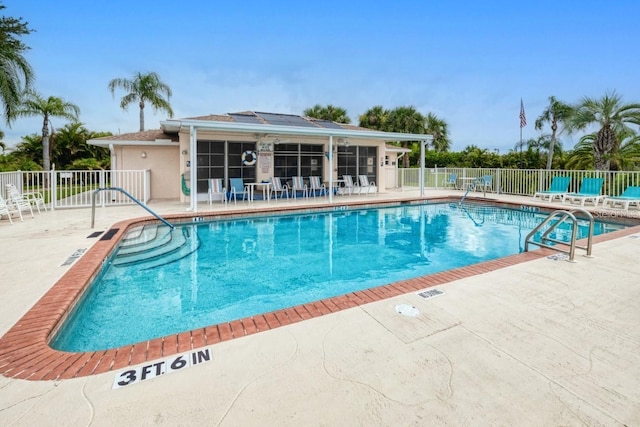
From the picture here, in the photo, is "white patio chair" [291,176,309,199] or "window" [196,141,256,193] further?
"white patio chair" [291,176,309,199]

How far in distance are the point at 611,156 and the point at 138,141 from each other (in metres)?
18.4

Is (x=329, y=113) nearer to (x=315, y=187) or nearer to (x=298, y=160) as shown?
(x=298, y=160)

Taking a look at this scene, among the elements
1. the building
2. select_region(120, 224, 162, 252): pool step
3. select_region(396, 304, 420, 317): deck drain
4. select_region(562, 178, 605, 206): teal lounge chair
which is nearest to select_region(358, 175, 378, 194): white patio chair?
Result: the building

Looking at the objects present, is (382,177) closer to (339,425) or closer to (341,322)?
(341,322)

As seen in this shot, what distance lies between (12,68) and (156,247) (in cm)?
895

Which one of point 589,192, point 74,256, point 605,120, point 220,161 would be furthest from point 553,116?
point 74,256

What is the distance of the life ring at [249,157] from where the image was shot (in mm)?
13688

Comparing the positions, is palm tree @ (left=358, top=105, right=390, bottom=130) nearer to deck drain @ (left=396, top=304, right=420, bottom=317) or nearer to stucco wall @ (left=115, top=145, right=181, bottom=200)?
stucco wall @ (left=115, top=145, right=181, bottom=200)

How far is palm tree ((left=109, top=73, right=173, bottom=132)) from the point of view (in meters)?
24.2

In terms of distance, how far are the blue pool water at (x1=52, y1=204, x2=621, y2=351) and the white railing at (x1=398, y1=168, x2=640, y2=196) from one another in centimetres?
441

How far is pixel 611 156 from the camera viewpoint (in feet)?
47.2

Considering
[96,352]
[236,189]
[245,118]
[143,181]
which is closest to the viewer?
[96,352]

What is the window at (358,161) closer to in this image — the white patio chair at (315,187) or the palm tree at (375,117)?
the white patio chair at (315,187)

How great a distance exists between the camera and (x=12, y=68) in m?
10.9
